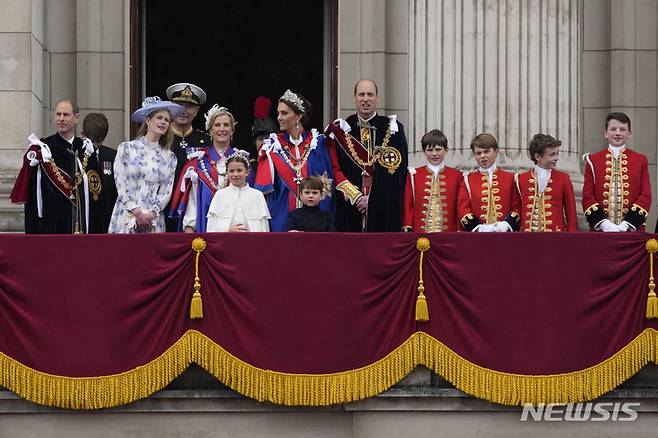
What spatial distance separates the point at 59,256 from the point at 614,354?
14.1 feet

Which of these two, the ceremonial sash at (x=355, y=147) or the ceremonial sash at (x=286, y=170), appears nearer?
the ceremonial sash at (x=286, y=170)

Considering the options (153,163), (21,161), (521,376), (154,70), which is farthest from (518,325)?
(154,70)

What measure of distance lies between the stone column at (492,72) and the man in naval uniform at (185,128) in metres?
2.43

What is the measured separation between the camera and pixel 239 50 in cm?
2700

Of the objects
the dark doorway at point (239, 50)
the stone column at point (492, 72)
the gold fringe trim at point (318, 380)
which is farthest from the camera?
the dark doorway at point (239, 50)

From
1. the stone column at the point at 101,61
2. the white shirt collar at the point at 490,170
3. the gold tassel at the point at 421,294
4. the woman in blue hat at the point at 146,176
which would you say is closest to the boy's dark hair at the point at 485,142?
the white shirt collar at the point at 490,170

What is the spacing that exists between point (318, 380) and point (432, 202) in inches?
89.3

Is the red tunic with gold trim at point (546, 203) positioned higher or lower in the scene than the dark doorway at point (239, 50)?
lower

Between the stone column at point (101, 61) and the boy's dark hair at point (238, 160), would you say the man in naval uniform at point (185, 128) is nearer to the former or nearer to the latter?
the boy's dark hair at point (238, 160)

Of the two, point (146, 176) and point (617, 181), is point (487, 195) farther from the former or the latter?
point (146, 176)

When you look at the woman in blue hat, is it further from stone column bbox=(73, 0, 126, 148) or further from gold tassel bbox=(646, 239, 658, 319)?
gold tassel bbox=(646, 239, 658, 319)

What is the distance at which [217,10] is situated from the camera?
26484 millimetres

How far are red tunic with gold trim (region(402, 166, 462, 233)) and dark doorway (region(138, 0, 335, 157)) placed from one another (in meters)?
8.63

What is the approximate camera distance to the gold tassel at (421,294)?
1497cm
